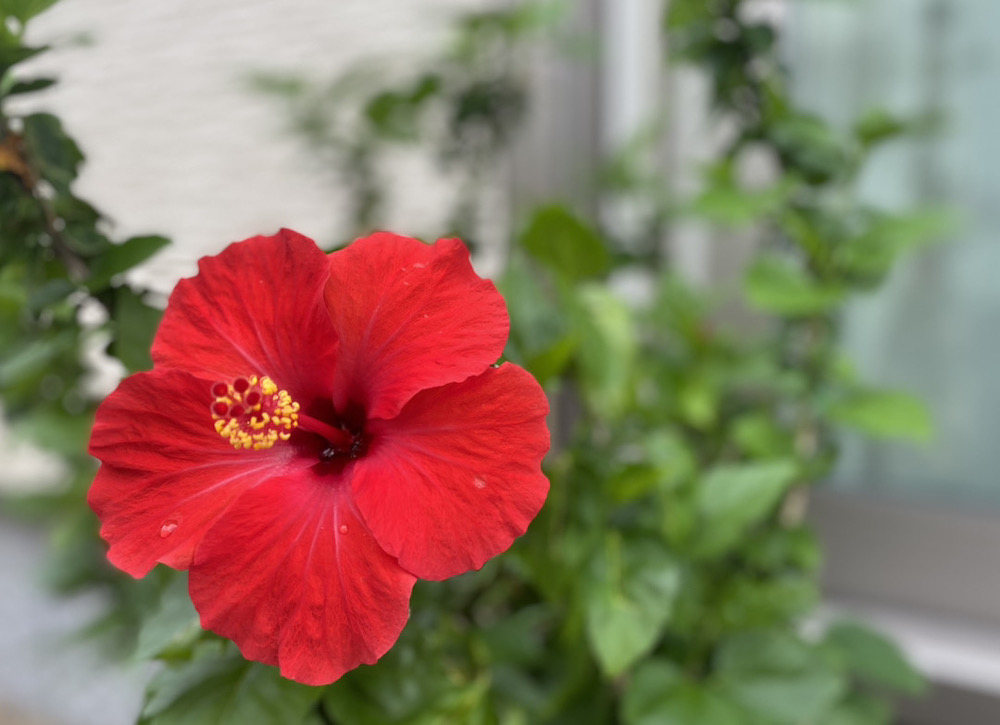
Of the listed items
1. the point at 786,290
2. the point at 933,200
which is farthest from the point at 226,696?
the point at 933,200

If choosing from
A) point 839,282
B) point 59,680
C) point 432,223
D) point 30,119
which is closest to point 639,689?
point 839,282

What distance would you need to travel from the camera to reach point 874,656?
0.72 meters

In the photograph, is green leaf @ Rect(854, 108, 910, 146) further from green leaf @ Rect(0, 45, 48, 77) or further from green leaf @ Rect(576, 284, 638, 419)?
green leaf @ Rect(0, 45, 48, 77)

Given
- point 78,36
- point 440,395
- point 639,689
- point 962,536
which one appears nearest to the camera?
point 440,395

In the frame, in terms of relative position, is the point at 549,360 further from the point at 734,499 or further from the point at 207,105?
the point at 207,105

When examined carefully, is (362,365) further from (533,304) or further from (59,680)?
(59,680)

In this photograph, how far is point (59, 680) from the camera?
1071 millimetres

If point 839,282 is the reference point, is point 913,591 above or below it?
below

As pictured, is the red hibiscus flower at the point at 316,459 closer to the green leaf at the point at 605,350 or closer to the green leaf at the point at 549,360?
the green leaf at the point at 549,360

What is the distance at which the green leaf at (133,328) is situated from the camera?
0.40m

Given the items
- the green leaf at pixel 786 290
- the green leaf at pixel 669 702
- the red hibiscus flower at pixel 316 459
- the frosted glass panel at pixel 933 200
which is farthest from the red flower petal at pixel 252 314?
the frosted glass panel at pixel 933 200

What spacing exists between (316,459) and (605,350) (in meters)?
0.38

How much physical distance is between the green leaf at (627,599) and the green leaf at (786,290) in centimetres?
26

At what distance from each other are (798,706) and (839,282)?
15.5 inches
